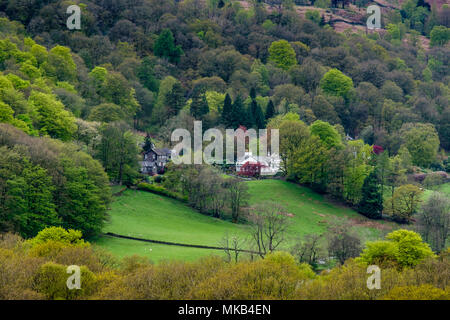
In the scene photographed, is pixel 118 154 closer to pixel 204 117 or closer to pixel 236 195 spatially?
pixel 236 195

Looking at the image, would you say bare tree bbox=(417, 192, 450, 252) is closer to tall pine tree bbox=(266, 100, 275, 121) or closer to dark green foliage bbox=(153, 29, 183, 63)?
tall pine tree bbox=(266, 100, 275, 121)

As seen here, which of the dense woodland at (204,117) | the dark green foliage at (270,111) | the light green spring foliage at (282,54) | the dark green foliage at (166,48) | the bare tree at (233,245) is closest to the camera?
the dense woodland at (204,117)

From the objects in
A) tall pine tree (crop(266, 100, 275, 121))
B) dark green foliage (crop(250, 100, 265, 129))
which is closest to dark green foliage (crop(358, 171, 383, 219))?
dark green foliage (crop(250, 100, 265, 129))

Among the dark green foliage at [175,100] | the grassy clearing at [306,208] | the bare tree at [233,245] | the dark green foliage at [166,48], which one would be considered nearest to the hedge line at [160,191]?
the grassy clearing at [306,208]

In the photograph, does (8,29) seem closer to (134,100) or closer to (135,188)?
(134,100)

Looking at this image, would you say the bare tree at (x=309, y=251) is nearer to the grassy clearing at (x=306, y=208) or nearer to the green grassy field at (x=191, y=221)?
the green grassy field at (x=191, y=221)
